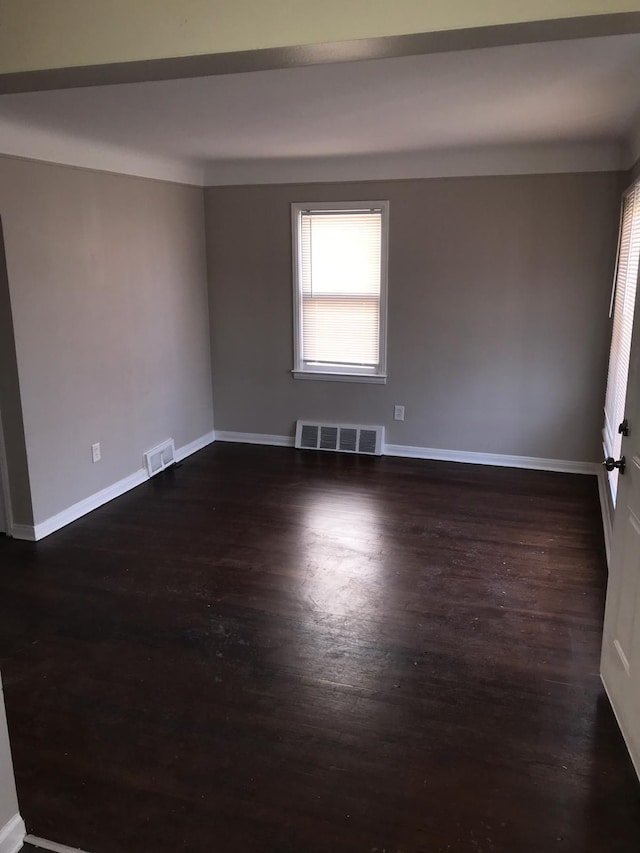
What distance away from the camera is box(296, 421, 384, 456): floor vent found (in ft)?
18.2

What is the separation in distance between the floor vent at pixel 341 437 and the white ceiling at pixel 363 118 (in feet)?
6.80

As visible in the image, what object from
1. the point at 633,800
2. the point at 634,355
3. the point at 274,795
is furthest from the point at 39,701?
the point at 634,355

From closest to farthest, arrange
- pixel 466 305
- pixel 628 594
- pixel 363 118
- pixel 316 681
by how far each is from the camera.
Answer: pixel 628 594 → pixel 316 681 → pixel 363 118 → pixel 466 305

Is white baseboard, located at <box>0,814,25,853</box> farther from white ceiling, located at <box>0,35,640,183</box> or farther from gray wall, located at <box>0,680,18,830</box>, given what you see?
white ceiling, located at <box>0,35,640,183</box>

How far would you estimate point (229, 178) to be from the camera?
5418 millimetres

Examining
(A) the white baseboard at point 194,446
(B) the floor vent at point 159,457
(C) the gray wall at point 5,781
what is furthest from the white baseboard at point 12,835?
(A) the white baseboard at point 194,446

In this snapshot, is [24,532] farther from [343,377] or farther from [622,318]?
[622,318]

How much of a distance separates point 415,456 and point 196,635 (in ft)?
9.92

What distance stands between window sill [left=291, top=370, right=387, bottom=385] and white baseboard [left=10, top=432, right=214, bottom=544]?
1240mm

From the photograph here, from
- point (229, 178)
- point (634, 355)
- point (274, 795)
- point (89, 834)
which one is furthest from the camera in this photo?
point (229, 178)

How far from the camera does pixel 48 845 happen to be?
6.08 ft

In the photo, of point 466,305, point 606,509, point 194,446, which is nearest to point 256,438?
point 194,446

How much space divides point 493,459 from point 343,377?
1.43m

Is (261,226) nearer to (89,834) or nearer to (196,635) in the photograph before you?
(196,635)
